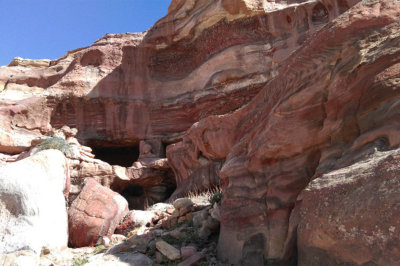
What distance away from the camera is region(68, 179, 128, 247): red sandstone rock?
6.96 metres

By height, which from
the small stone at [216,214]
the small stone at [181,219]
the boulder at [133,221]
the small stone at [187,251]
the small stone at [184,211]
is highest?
the small stone at [216,214]

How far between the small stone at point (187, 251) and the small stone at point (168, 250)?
0.23ft

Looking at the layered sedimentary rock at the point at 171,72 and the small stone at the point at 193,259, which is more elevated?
the layered sedimentary rock at the point at 171,72

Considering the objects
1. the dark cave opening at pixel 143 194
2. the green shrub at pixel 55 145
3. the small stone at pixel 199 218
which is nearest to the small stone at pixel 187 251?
the small stone at pixel 199 218

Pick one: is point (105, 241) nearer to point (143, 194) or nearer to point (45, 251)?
point (45, 251)

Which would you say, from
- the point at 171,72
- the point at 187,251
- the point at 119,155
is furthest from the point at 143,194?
the point at 187,251

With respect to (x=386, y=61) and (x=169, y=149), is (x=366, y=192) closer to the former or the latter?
(x=386, y=61)

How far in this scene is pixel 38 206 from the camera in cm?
573

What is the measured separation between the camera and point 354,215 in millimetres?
2676

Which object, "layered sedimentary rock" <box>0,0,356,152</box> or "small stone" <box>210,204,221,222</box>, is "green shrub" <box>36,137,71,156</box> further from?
"small stone" <box>210,204,221,222</box>

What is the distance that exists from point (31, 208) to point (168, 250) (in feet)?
7.61

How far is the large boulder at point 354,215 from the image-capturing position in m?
2.41

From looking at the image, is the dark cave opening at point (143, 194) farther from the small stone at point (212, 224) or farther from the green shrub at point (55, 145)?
the small stone at point (212, 224)

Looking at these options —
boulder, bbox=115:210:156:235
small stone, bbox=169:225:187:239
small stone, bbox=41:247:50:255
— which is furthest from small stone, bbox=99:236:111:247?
small stone, bbox=169:225:187:239
